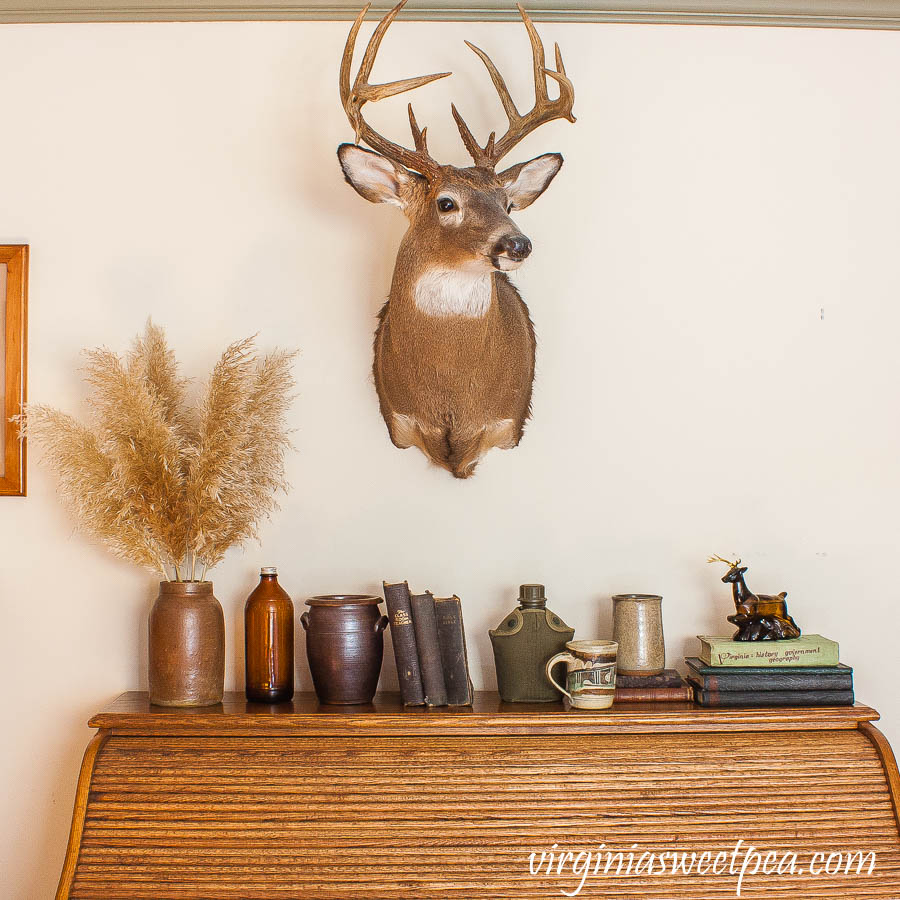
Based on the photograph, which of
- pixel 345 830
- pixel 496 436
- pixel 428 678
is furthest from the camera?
pixel 496 436

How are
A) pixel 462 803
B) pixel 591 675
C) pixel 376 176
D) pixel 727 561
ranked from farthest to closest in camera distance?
1. pixel 727 561
2. pixel 376 176
3. pixel 591 675
4. pixel 462 803

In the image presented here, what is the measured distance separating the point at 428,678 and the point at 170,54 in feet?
5.73

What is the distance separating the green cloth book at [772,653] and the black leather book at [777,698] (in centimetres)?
6

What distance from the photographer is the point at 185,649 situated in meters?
1.99

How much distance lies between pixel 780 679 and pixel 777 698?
4cm

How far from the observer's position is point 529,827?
182cm

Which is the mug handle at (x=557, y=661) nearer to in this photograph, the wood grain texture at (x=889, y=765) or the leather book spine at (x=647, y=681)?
the leather book spine at (x=647, y=681)

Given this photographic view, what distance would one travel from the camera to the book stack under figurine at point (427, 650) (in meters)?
1.99

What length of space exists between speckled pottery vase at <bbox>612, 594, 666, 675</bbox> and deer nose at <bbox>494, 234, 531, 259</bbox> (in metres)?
0.86

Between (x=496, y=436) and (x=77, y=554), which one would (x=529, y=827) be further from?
(x=77, y=554)

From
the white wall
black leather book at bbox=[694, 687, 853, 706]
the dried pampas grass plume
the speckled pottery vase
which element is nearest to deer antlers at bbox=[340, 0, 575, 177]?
the white wall

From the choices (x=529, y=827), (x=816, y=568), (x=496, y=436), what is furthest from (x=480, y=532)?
(x=816, y=568)

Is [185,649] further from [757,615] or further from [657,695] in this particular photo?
[757,615]

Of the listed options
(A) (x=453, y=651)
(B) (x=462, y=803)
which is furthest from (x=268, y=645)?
(B) (x=462, y=803)
